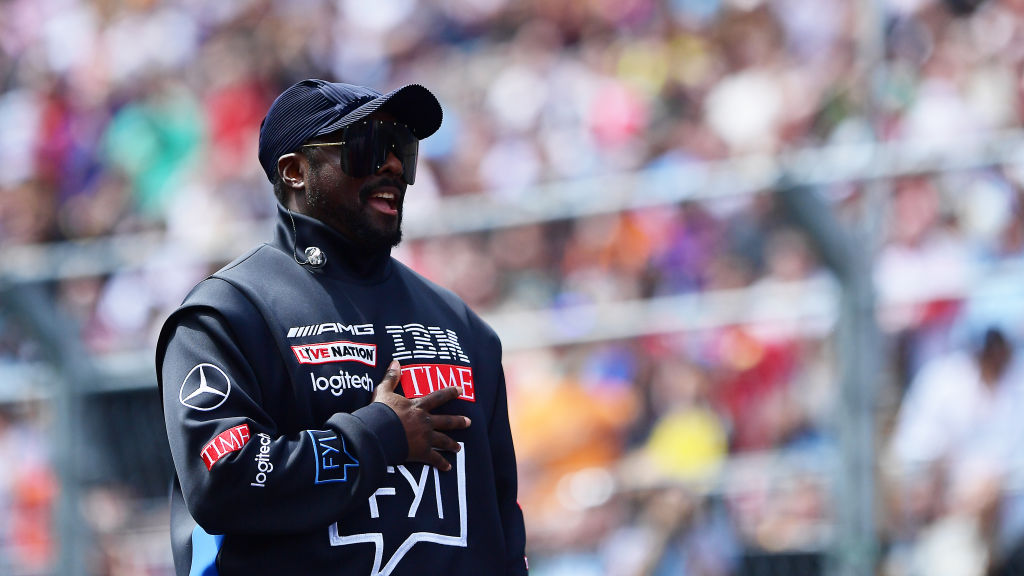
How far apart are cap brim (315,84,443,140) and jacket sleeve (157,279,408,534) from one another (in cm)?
41

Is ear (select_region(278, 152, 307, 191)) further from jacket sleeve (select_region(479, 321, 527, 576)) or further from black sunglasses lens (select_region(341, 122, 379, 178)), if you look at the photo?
jacket sleeve (select_region(479, 321, 527, 576))

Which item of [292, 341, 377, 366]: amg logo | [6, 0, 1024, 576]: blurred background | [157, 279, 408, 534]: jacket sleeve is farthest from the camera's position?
[6, 0, 1024, 576]: blurred background

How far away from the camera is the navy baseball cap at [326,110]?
3.09 meters

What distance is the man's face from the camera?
312 centimetres

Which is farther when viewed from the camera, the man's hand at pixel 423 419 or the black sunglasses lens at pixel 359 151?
the black sunglasses lens at pixel 359 151

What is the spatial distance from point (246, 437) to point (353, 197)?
567 millimetres

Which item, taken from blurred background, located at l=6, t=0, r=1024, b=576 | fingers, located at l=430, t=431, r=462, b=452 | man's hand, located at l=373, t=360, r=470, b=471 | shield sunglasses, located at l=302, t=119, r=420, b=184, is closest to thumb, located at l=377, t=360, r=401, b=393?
man's hand, located at l=373, t=360, r=470, b=471

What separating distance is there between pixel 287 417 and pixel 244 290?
258 mm

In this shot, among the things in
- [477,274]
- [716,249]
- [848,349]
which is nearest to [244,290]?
[848,349]

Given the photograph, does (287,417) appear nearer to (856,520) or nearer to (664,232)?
(856,520)

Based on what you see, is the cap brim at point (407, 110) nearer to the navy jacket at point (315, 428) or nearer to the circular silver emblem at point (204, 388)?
the navy jacket at point (315, 428)

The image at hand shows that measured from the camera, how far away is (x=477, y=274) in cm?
740

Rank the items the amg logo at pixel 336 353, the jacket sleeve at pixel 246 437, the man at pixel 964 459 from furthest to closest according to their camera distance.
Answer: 1. the man at pixel 964 459
2. the amg logo at pixel 336 353
3. the jacket sleeve at pixel 246 437

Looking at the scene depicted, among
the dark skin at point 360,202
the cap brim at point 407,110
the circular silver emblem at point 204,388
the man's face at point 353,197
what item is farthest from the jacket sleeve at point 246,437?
the cap brim at point 407,110
